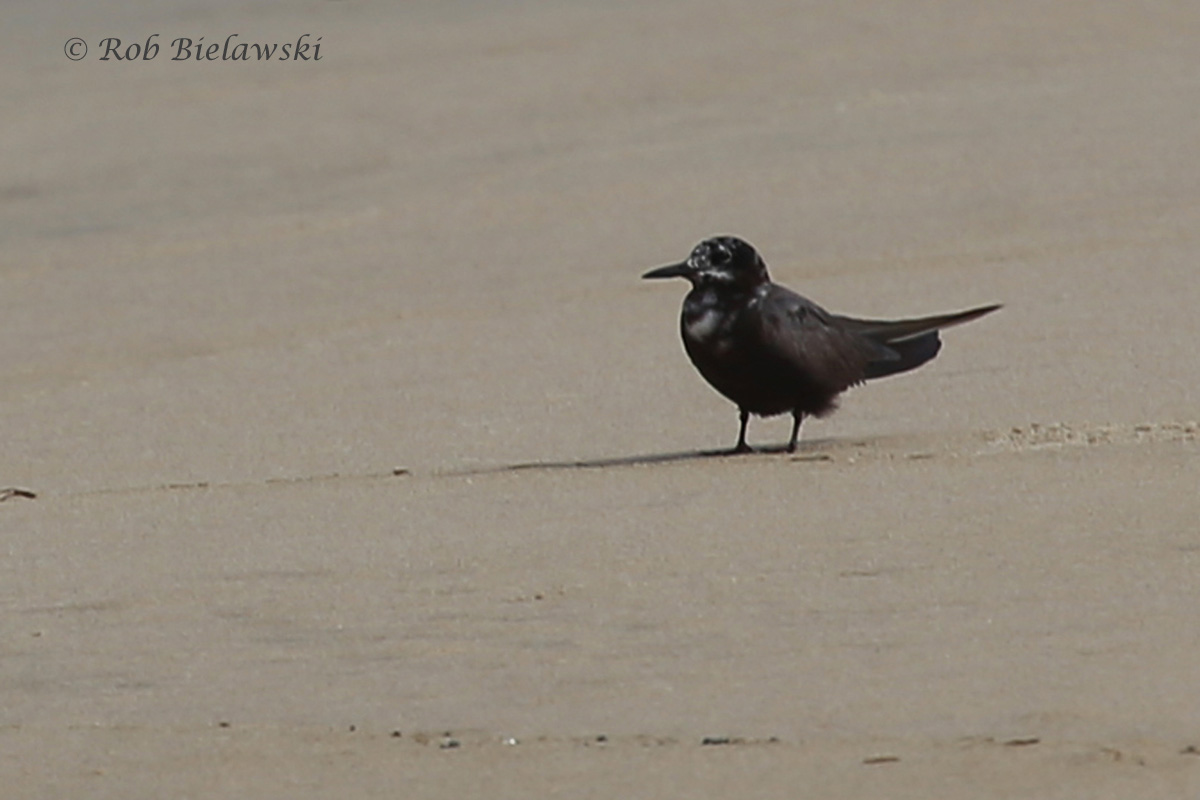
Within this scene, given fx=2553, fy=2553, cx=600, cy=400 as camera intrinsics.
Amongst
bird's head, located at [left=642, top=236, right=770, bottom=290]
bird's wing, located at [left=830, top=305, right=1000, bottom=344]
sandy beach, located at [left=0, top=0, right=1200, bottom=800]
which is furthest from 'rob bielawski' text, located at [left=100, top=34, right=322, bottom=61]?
bird's head, located at [left=642, top=236, right=770, bottom=290]

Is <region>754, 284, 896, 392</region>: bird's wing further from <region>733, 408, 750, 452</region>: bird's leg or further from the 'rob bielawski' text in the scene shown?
the 'rob bielawski' text

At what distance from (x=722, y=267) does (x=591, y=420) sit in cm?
90

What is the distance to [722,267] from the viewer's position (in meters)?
6.75

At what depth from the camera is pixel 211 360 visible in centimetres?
878

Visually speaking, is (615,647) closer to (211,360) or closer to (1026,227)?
(211,360)

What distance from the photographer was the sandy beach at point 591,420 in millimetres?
4344

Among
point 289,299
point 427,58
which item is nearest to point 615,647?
point 289,299

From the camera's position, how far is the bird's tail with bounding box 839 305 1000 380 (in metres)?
7.00

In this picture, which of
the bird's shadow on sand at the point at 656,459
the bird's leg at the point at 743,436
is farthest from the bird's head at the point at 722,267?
the bird's shadow on sand at the point at 656,459

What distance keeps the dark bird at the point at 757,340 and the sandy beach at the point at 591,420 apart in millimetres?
195

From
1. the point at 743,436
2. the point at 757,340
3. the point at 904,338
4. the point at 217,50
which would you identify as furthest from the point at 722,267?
the point at 217,50

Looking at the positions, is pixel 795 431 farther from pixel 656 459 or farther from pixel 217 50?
pixel 217 50

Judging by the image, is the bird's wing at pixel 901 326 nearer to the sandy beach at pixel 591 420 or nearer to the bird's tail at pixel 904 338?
the bird's tail at pixel 904 338

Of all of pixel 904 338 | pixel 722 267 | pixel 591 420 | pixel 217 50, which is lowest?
pixel 591 420
